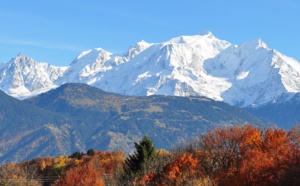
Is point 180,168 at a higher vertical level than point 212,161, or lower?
lower

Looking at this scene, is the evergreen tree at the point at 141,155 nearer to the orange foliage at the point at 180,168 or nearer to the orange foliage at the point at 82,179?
the orange foliage at the point at 82,179

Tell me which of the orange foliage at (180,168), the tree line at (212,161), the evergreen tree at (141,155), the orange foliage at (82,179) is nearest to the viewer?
the tree line at (212,161)

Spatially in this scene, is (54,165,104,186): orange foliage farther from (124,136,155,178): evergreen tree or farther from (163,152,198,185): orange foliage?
(163,152,198,185): orange foliage

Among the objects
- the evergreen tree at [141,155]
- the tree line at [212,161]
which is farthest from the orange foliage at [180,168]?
the evergreen tree at [141,155]

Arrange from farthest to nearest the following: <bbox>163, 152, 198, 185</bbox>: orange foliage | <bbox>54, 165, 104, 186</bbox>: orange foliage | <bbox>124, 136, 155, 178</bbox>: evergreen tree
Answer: <bbox>124, 136, 155, 178</bbox>: evergreen tree → <bbox>54, 165, 104, 186</bbox>: orange foliage → <bbox>163, 152, 198, 185</bbox>: orange foliage

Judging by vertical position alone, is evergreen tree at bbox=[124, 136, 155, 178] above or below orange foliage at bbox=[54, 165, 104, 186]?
above

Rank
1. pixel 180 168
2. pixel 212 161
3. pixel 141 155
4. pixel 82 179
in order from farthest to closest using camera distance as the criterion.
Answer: pixel 82 179 → pixel 141 155 → pixel 212 161 → pixel 180 168

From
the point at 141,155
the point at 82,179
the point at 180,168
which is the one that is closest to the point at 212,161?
the point at 180,168

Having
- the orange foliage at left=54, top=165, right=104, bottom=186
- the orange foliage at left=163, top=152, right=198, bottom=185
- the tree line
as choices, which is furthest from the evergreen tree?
the orange foliage at left=163, top=152, right=198, bottom=185

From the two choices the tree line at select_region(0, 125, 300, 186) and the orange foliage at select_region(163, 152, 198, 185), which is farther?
the orange foliage at select_region(163, 152, 198, 185)

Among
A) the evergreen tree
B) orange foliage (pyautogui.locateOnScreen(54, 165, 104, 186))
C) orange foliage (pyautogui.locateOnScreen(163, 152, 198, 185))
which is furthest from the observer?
the evergreen tree

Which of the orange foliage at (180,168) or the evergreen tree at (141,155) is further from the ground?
the evergreen tree at (141,155)

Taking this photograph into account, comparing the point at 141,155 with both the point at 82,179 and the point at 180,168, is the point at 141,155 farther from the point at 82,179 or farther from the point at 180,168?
the point at 82,179

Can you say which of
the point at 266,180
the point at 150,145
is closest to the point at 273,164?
the point at 266,180
